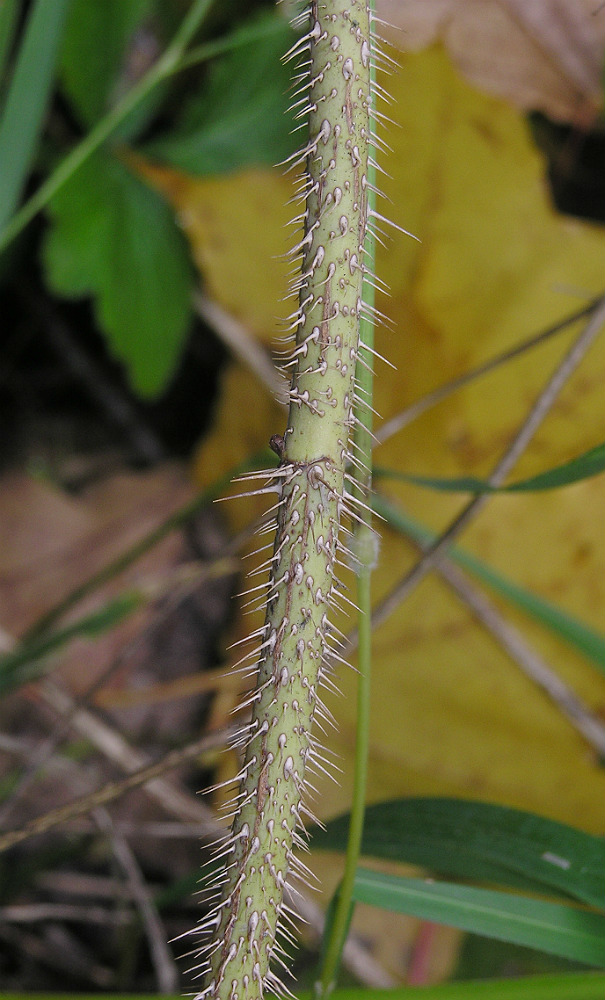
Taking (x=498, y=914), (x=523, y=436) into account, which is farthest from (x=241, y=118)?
(x=498, y=914)

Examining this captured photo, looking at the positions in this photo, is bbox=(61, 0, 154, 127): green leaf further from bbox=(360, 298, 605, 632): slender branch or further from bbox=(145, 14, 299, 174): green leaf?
bbox=(360, 298, 605, 632): slender branch

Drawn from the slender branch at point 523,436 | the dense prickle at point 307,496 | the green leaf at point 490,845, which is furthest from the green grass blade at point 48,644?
the dense prickle at point 307,496

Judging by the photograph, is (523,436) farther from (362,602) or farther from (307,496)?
(307,496)

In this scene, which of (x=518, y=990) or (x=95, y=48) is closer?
(x=518, y=990)

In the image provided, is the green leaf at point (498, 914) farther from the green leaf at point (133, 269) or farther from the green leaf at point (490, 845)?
the green leaf at point (133, 269)

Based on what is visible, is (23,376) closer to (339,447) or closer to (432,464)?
(432,464)

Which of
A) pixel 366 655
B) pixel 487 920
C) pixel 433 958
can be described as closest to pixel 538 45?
pixel 366 655
